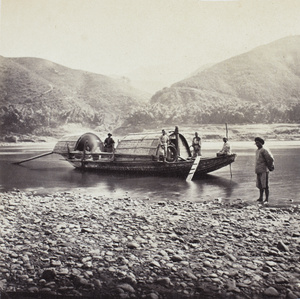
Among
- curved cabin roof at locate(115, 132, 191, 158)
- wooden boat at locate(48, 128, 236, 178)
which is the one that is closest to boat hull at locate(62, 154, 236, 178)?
wooden boat at locate(48, 128, 236, 178)

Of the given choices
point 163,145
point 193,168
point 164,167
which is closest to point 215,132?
point 193,168

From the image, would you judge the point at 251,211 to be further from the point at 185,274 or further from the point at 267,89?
the point at 267,89

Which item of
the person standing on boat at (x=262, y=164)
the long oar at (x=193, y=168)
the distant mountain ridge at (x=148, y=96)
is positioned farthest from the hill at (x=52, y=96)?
the person standing on boat at (x=262, y=164)

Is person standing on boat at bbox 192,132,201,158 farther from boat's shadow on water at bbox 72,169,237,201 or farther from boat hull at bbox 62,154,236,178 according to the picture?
boat's shadow on water at bbox 72,169,237,201

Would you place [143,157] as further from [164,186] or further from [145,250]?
[145,250]

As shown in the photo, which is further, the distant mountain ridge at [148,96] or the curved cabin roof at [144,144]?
the curved cabin roof at [144,144]

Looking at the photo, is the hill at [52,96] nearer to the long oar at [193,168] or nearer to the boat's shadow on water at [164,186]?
the boat's shadow on water at [164,186]
